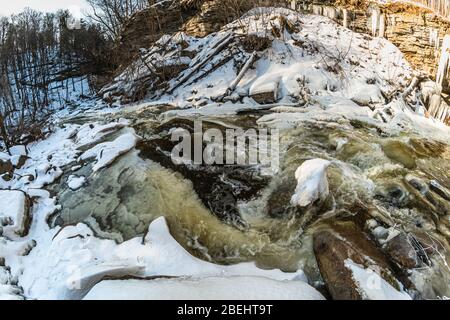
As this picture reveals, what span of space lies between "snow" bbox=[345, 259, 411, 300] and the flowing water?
16.3 inches

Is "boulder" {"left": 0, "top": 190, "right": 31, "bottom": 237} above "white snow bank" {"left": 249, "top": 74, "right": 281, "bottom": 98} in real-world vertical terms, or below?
below

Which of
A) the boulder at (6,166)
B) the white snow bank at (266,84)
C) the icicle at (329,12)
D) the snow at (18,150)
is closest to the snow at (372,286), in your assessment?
the white snow bank at (266,84)

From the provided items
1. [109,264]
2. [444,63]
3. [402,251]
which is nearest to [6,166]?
[109,264]

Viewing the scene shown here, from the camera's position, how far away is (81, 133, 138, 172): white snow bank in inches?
205

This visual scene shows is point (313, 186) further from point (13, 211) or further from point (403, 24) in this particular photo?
point (403, 24)

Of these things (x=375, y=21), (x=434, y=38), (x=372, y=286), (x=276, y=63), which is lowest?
(x=372, y=286)

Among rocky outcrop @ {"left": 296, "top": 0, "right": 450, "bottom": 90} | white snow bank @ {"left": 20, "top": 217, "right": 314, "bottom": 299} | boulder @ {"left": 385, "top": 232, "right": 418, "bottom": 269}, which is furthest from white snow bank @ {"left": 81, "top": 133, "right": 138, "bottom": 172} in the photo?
rocky outcrop @ {"left": 296, "top": 0, "right": 450, "bottom": 90}

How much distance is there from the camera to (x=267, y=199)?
4266 millimetres

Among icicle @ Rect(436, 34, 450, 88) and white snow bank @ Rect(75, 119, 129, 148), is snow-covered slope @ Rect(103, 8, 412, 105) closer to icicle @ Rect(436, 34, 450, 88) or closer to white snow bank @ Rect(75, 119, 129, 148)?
icicle @ Rect(436, 34, 450, 88)

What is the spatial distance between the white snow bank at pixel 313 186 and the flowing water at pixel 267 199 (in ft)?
0.39

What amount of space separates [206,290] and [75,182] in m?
3.13

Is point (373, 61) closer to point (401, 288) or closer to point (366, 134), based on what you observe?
Result: point (366, 134)

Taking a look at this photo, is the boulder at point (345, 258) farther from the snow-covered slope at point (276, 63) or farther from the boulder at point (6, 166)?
the boulder at point (6, 166)
